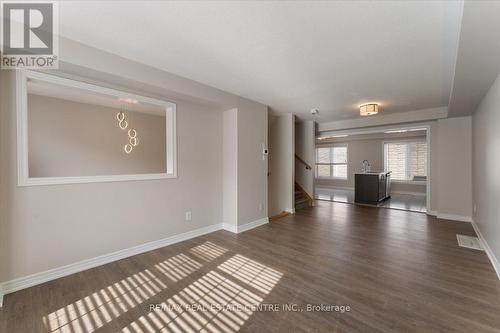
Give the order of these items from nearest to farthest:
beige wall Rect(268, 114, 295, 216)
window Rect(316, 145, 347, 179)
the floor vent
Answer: the floor vent
beige wall Rect(268, 114, 295, 216)
window Rect(316, 145, 347, 179)

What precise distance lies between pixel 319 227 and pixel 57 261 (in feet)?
13.0

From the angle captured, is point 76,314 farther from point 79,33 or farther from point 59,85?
point 79,33

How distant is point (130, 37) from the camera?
78.7 inches

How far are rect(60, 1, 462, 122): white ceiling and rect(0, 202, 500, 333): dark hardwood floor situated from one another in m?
2.40

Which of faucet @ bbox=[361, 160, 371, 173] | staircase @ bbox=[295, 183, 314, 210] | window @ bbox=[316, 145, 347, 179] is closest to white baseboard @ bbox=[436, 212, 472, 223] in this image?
staircase @ bbox=[295, 183, 314, 210]

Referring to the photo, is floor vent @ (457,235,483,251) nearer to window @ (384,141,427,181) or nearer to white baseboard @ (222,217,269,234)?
white baseboard @ (222,217,269,234)

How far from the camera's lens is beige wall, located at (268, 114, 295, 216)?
5.29 metres

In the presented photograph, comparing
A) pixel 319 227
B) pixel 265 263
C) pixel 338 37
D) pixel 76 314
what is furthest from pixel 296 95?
pixel 76 314

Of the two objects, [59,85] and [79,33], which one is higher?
[79,33]

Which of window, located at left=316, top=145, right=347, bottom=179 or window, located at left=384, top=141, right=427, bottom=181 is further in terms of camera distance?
window, located at left=316, top=145, right=347, bottom=179

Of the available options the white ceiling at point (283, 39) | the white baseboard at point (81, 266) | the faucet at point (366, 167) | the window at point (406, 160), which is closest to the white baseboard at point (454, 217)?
the white ceiling at point (283, 39)

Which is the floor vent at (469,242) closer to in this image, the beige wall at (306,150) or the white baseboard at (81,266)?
the beige wall at (306,150)

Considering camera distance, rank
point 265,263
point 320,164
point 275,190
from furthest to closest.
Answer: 1. point 320,164
2. point 275,190
3. point 265,263

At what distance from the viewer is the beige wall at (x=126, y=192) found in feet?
6.83
